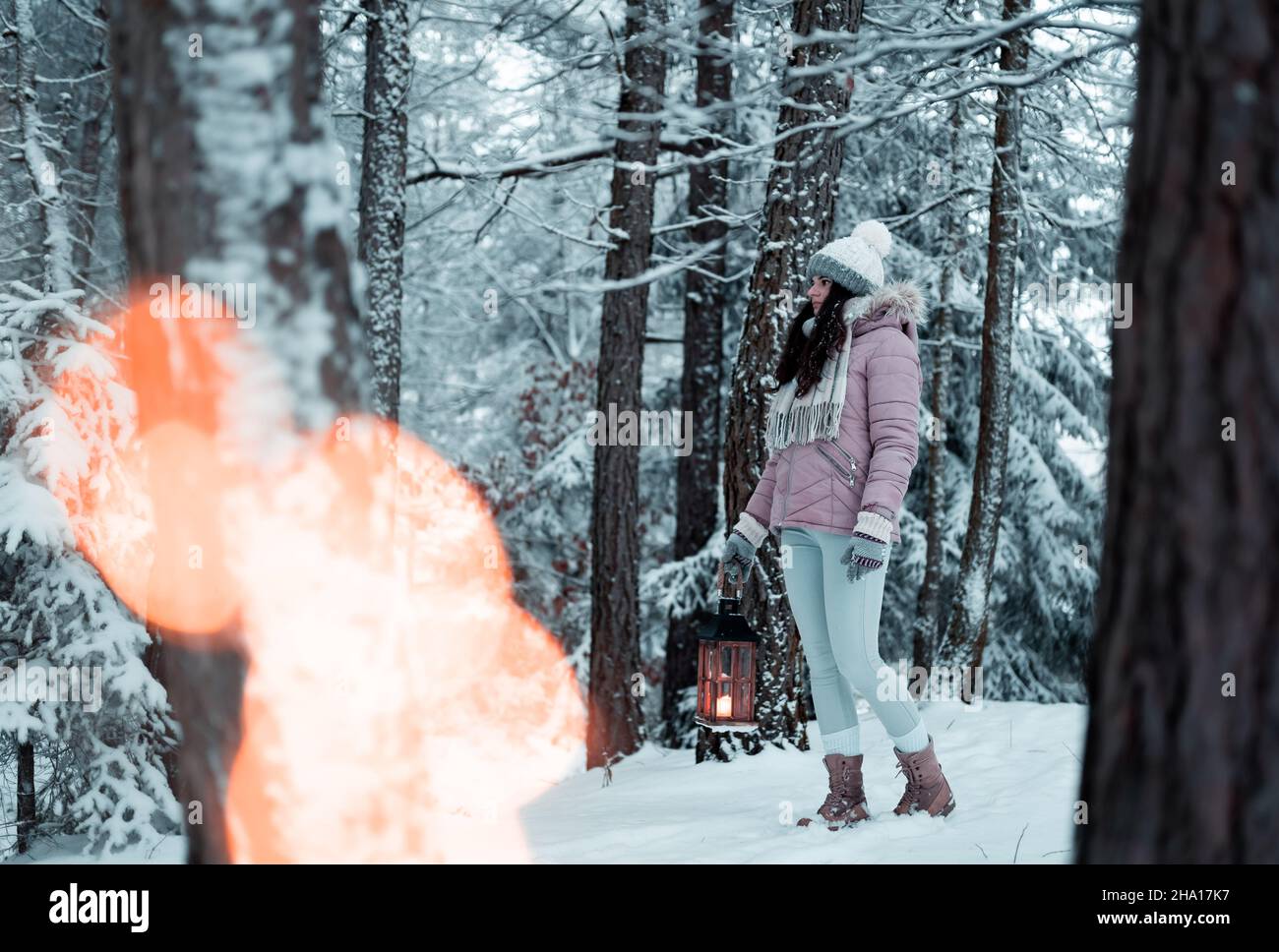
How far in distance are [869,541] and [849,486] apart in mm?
305

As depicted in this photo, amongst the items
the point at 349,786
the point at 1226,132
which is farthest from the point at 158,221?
the point at 1226,132

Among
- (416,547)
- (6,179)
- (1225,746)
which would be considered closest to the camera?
(1225,746)

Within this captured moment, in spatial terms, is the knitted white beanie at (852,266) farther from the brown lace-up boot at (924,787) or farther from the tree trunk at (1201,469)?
the tree trunk at (1201,469)

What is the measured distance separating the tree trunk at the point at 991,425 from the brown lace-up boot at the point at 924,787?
507cm

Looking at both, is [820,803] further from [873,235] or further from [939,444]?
[939,444]

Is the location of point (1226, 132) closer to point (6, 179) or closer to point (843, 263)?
point (843, 263)

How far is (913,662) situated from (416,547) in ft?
25.2

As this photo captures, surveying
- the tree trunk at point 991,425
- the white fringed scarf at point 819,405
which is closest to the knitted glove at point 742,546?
the white fringed scarf at point 819,405

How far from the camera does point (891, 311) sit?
4.24m

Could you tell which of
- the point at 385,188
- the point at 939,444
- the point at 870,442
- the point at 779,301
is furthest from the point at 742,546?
the point at 939,444

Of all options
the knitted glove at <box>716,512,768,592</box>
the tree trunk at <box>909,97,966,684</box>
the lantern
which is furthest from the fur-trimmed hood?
the tree trunk at <box>909,97,966,684</box>

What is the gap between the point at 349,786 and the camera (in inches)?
87.0

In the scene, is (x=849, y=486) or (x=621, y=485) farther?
(x=621, y=485)

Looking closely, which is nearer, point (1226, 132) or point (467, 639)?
point (1226, 132)
